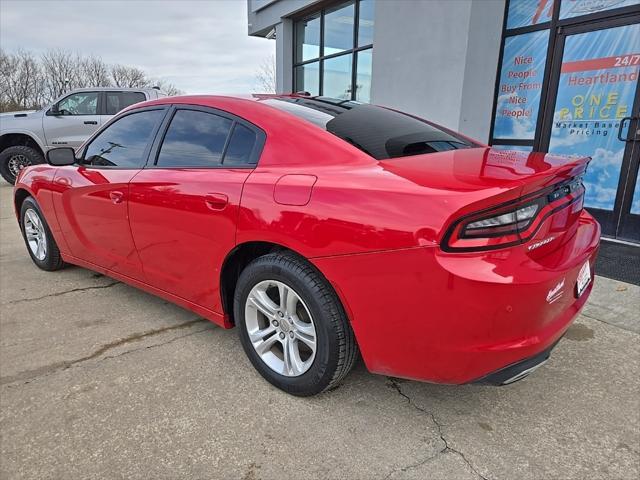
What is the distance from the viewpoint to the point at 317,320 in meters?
1.99

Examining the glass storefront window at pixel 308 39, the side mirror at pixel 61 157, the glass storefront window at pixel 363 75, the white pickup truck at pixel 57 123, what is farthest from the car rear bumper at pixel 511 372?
the white pickup truck at pixel 57 123

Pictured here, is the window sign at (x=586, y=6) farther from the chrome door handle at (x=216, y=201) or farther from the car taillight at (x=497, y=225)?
the chrome door handle at (x=216, y=201)

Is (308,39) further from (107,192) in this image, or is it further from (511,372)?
(511,372)

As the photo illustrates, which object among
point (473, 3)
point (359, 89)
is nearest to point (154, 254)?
point (473, 3)

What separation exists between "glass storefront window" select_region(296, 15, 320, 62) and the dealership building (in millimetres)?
3216

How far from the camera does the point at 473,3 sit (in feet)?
18.1

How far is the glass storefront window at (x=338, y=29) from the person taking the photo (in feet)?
28.6

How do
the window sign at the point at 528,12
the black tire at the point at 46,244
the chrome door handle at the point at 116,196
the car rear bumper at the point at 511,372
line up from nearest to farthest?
the car rear bumper at the point at 511,372, the chrome door handle at the point at 116,196, the black tire at the point at 46,244, the window sign at the point at 528,12

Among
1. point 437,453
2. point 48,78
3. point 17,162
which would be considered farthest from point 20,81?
point 437,453

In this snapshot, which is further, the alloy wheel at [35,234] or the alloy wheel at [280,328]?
the alloy wheel at [35,234]

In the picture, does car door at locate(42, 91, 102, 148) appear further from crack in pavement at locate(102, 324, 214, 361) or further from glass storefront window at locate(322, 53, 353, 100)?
crack in pavement at locate(102, 324, 214, 361)

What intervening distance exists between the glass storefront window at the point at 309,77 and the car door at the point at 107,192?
735 centimetres

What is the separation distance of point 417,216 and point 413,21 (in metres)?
5.64

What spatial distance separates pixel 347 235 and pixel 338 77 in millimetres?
8263
